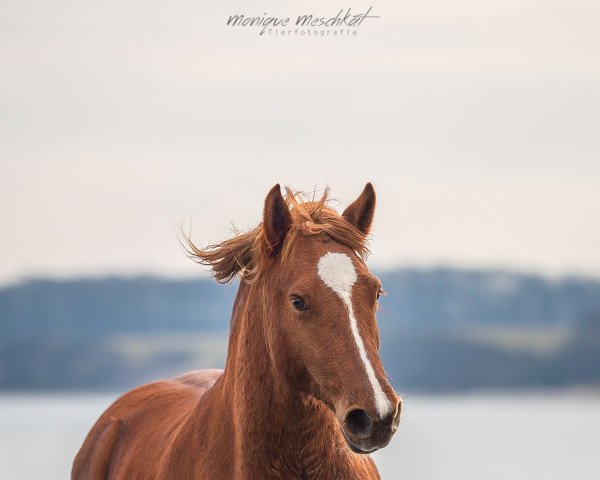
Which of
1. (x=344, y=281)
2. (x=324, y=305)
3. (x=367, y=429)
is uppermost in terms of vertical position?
(x=344, y=281)

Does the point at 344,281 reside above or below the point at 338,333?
above

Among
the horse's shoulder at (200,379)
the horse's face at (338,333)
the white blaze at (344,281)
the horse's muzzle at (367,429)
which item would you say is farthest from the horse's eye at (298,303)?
the horse's shoulder at (200,379)

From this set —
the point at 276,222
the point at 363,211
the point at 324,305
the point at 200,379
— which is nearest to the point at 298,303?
the point at 324,305

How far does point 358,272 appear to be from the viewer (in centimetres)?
483

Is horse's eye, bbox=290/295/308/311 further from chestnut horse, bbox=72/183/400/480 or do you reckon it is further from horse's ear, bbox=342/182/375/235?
horse's ear, bbox=342/182/375/235

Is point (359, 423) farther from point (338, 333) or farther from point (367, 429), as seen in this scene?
point (338, 333)

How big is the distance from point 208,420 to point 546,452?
27.8m

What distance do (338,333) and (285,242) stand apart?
546mm

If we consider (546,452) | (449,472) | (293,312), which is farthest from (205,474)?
(546,452)

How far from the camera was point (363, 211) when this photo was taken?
525 centimetres

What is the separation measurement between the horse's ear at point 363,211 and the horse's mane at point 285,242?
0.27 feet

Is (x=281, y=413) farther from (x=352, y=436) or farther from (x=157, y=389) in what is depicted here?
(x=157, y=389)

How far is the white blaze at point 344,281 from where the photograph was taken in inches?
180

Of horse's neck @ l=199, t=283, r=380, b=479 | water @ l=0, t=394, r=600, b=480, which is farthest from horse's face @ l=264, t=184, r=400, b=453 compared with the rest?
water @ l=0, t=394, r=600, b=480
